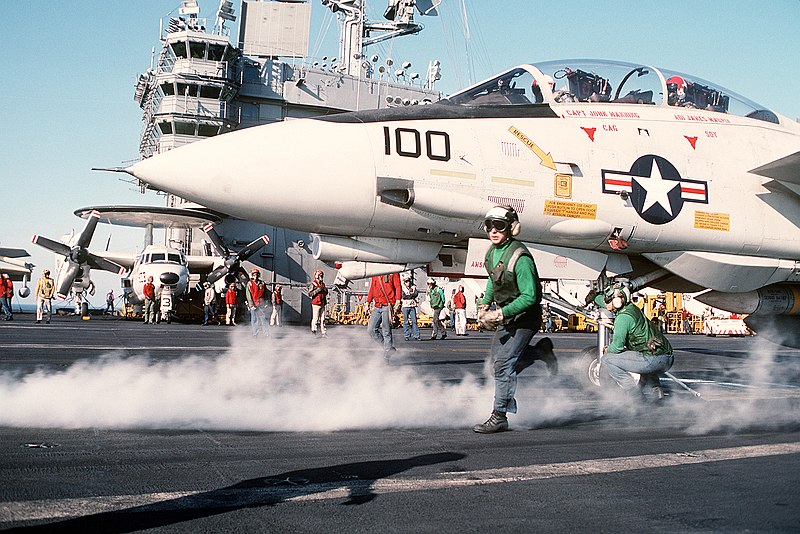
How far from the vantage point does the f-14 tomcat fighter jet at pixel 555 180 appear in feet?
23.7

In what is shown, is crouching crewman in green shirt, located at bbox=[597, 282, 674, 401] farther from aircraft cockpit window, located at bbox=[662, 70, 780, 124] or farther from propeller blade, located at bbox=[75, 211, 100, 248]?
propeller blade, located at bbox=[75, 211, 100, 248]

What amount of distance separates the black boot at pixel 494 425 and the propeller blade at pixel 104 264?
37.3 m

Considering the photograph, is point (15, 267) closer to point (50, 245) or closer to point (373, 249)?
point (50, 245)

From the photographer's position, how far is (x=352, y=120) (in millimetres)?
7633

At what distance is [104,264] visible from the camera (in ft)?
135

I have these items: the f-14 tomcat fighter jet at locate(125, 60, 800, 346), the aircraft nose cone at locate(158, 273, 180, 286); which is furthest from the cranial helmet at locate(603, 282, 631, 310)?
the aircraft nose cone at locate(158, 273, 180, 286)

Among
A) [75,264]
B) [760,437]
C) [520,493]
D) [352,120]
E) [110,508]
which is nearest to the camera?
[110,508]

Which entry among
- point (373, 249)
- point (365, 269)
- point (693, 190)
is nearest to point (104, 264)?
point (365, 269)

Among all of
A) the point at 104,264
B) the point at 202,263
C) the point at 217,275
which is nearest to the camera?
the point at 217,275

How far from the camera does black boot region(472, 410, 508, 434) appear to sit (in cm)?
583

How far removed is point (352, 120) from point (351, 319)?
3339 cm

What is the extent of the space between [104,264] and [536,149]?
37.6 meters

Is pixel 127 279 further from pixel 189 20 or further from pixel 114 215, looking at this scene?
pixel 189 20

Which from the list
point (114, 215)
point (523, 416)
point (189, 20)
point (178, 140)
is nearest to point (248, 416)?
point (523, 416)
